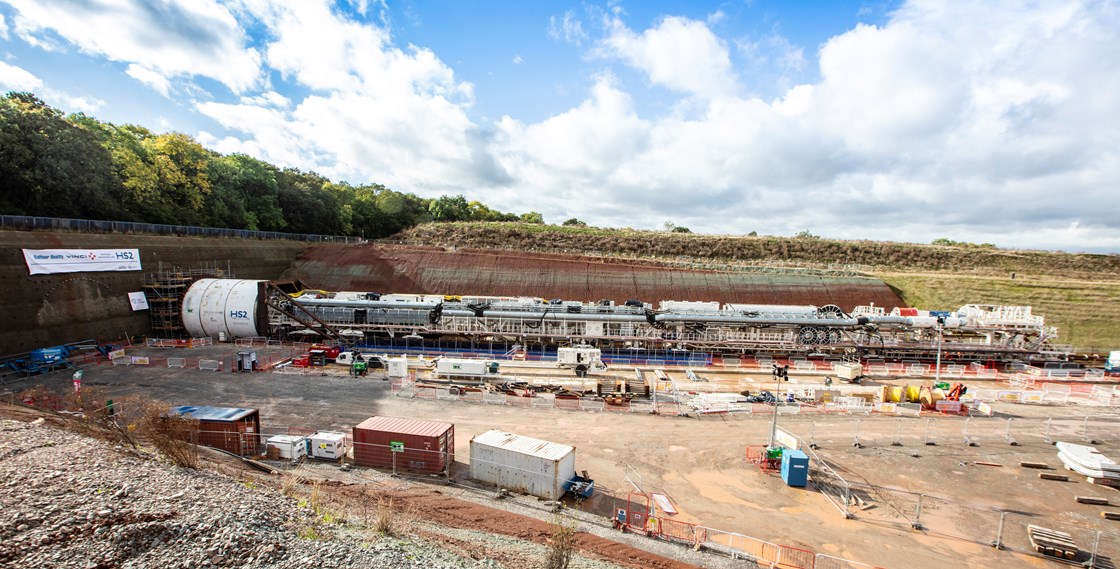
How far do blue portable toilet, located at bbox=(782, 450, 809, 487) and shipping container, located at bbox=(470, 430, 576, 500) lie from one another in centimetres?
813

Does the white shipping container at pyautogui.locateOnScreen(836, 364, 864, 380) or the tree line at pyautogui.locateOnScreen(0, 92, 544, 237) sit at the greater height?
the tree line at pyautogui.locateOnScreen(0, 92, 544, 237)

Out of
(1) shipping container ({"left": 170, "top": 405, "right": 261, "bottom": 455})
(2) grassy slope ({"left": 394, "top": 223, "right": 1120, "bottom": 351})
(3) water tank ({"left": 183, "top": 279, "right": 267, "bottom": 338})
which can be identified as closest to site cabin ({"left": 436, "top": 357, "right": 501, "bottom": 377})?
(1) shipping container ({"left": 170, "top": 405, "right": 261, "bottom": 455})

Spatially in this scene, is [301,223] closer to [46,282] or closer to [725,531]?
[46,282]

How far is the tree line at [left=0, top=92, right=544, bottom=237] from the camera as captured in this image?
3788 centimetres

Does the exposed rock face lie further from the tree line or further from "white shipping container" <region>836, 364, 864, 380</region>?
"white shipping container" <region>836, 364, 864, 380</region>

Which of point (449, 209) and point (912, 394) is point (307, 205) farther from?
point (912, 394)

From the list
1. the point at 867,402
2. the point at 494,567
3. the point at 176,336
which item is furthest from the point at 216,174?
Result: the point at 867,402

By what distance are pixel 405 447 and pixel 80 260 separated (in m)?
35.7

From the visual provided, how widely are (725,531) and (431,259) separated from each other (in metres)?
50.6

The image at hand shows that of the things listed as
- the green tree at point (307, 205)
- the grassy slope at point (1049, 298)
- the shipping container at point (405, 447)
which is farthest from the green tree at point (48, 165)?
the grassy slope at point (1049, 298)

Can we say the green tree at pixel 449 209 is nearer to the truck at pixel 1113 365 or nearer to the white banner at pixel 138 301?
the white banner at pixel 138 301

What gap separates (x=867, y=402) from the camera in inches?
1079

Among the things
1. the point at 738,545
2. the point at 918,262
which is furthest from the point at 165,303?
the point at 918,262

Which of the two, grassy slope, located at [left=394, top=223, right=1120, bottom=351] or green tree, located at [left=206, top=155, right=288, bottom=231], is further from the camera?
green tree, located at [left=206, top=155, right=288, bottom=231]
